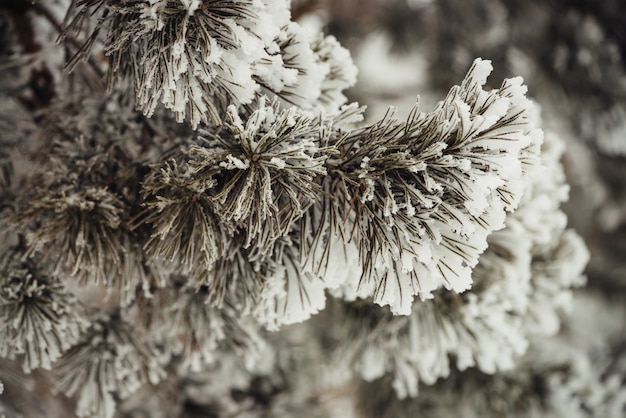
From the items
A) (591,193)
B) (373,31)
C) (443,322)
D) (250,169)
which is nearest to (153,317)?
(250,169)

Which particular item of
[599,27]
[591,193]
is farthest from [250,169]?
[591,193]

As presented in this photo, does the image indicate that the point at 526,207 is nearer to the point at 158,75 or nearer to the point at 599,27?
the point at 158,75

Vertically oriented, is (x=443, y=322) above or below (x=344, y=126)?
below

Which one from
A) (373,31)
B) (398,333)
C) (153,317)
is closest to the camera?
(153,317)

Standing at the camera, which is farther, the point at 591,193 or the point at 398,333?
the point at 591,193

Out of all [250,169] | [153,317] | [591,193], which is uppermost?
[591,193]

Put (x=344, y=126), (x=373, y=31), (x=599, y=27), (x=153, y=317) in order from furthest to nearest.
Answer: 1. (x=373, y=31)
2. (x=599, y=27)
3. (x=153, y=317)
4. (x=344, y=126)
